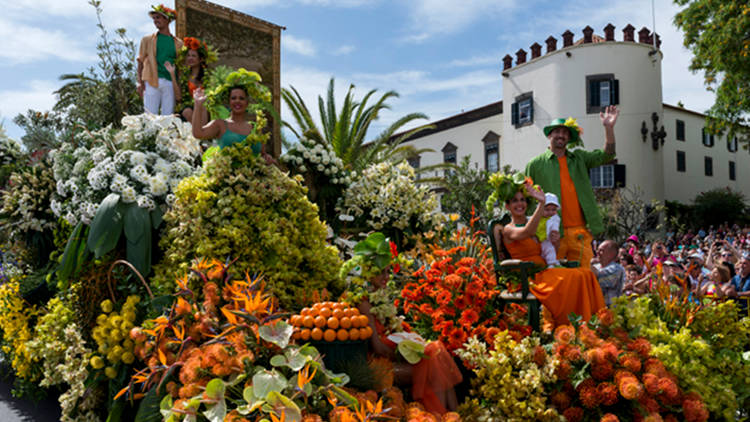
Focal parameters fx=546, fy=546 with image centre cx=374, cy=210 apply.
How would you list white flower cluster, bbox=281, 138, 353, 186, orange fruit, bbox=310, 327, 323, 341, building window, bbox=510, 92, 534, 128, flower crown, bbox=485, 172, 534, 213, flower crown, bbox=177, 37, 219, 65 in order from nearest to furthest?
orange fruit, bbox=310, 327, 323, 341
flower crown, bbox=485, 172, 534, 213
white flower cluster, bbox=281, 138, 353, 186
flower crown, bbox=177, 37, 219, 65
building window, bbox=510, 92, 534, 128

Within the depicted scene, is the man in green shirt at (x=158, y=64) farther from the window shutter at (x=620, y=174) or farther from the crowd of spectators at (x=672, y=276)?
the window shutter at (x=620, y=174)

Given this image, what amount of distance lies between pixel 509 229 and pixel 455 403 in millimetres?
1634

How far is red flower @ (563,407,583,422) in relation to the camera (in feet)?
10.7

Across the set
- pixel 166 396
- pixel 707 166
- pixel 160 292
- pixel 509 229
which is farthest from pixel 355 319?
pixel 707 166

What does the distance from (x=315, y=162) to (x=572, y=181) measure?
10.1ft

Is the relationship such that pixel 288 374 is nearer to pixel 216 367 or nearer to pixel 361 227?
pixel 216 367

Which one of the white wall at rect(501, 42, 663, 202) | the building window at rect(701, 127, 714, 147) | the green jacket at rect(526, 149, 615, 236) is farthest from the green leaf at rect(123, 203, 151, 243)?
the building window at rect(701, 127, 714, 147)

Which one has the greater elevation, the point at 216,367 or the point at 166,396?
the point at 216,367

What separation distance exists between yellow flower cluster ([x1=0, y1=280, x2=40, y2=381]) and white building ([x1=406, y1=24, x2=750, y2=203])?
23669mm

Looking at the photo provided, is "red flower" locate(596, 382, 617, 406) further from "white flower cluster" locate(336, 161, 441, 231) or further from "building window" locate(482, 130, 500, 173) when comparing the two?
"building window" locate(482, 130, 500, 173)

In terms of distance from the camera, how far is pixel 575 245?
510cm

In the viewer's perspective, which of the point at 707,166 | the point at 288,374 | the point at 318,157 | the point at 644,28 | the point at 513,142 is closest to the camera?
the point at 288,374

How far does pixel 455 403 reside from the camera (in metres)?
3.45

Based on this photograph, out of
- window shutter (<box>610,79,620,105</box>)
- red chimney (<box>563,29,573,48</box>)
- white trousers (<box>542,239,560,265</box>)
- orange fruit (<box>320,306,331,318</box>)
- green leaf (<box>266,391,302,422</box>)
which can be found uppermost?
red chimney (<box>563,29,573,48</box>)
